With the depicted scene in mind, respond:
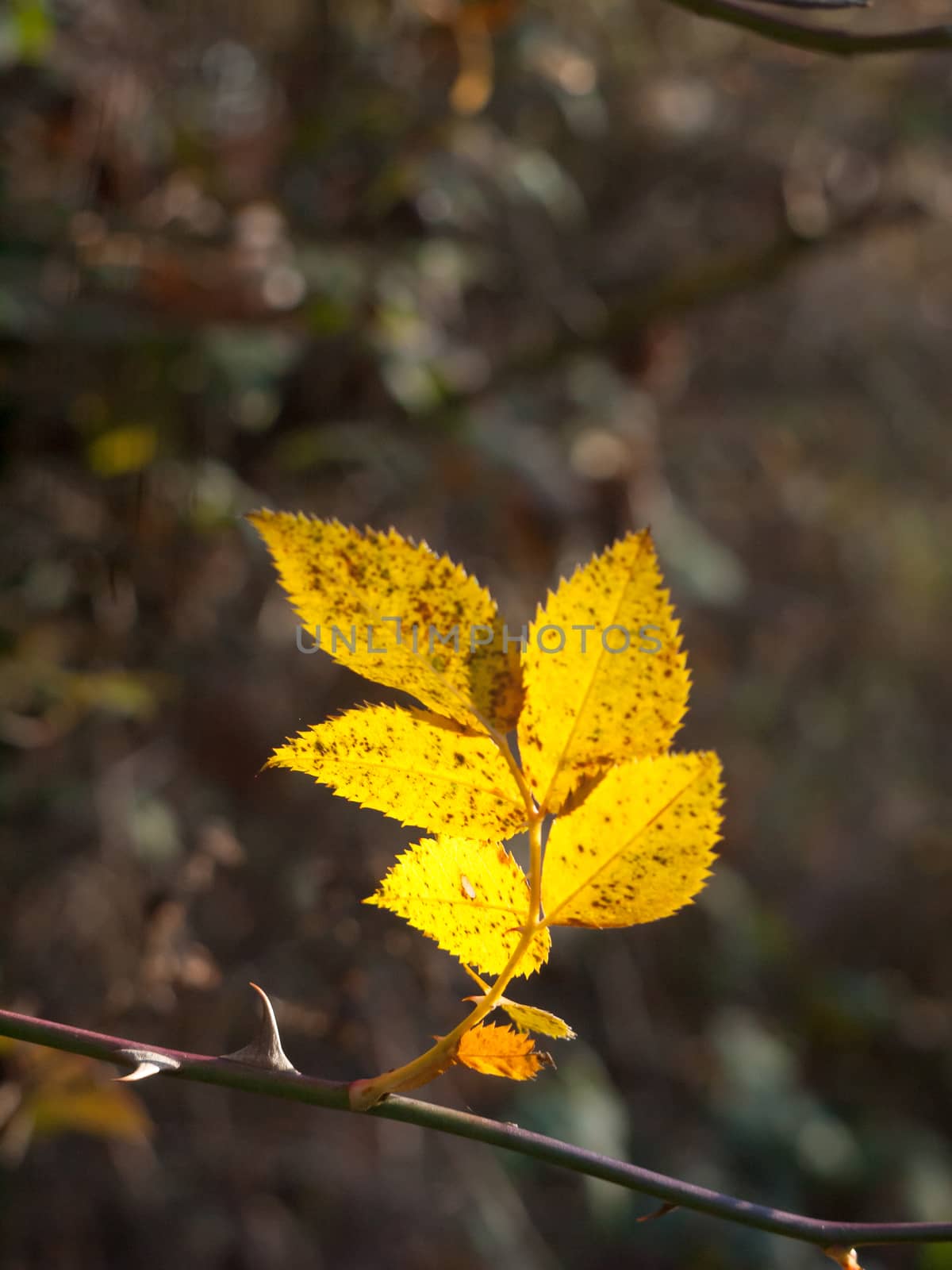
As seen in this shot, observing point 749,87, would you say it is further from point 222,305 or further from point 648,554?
point 648,554

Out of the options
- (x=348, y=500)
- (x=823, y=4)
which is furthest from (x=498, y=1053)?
(x=348, y=500)

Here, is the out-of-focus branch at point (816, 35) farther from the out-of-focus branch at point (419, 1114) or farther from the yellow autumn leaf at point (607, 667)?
the out-of-focus branch at point (419, 1114)

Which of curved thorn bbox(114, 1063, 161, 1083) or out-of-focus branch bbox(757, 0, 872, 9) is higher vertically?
out-of-focus branch bbox(757, 0, 872, 9)

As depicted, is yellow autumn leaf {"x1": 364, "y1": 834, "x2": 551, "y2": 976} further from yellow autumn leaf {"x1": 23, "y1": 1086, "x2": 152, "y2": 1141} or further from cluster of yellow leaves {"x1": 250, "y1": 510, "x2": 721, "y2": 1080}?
yellow autumn leaf {"x1": 23, "y1": 1086, "x2": 152, "y2": 1141}

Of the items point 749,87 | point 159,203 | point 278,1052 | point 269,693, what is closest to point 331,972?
point 269,693

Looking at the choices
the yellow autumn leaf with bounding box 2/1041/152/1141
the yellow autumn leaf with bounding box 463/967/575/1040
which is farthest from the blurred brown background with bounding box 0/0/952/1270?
the yellow autumn leaf with bounding box 463/967/575/1040

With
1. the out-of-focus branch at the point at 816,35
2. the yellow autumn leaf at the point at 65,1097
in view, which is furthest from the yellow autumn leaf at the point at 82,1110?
the out-of-focus branch at the point at 816,35
